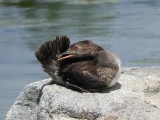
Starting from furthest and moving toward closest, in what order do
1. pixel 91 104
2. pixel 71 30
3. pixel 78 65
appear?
pixel 71 30 → pixel 78 65 → pixel 91 104

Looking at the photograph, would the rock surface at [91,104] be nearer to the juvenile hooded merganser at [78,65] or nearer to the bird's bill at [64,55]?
the juvenile hooded merganser at [78,65]

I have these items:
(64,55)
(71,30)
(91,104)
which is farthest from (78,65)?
(71,30)

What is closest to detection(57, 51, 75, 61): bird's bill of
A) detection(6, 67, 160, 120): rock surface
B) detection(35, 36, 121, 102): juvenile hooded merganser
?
Result: detection(35, 36, 121, 102): juvenile hooded merganser

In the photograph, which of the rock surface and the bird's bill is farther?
the bird's bill

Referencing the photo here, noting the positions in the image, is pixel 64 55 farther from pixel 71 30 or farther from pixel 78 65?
pixel 71 30

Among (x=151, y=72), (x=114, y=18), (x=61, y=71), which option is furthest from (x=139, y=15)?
(x=61, y=71)

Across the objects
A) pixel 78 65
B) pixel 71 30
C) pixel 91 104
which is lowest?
pixel 71 30

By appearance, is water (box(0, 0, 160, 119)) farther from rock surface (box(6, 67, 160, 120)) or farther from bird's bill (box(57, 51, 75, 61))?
bird's bill (box(57, 51, 75, 61))
